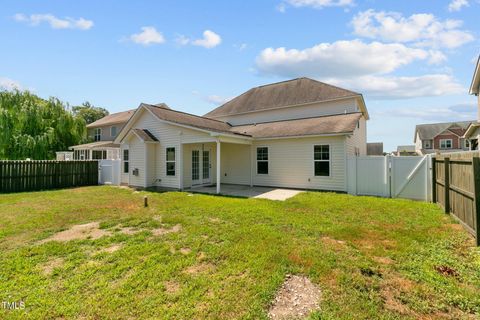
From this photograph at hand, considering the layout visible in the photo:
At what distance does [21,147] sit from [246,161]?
19454 millimetres

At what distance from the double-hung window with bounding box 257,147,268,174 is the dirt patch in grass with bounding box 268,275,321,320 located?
10.2 m

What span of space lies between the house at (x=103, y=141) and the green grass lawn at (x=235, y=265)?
56.2 feet

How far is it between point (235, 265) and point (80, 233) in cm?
411

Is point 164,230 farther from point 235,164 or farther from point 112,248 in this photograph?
point 235,164

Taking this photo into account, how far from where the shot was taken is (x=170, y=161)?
13.4 metres

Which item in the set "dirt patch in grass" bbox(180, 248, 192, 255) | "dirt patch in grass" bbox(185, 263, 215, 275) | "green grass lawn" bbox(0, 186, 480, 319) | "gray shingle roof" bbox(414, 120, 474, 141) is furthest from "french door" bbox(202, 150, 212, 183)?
"gray shingle roof" bbox(414, 120, 474, 141)

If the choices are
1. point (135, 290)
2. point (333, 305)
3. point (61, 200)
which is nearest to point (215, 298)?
point (135, 290)

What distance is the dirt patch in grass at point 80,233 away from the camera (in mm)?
5332

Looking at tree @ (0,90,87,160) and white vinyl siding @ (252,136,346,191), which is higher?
tree @ (0,90,87,160)

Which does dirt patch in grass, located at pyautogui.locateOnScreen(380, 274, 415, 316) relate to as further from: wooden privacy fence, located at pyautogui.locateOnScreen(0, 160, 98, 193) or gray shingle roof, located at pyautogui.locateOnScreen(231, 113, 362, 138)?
wooden privacy fence, located at pyautogui.locateOnScreen(0, 160, 98, 193)

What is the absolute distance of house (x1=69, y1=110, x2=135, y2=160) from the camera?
2325 cm

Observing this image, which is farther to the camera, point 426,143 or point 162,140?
point 426,143

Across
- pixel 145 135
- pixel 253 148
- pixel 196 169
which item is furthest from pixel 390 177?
pixel 145 135

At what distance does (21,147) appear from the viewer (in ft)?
65.4
